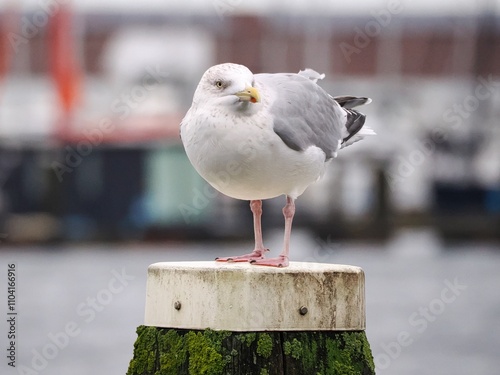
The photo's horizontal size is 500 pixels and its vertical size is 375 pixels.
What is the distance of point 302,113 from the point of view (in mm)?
5781

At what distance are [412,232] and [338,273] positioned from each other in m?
36.5

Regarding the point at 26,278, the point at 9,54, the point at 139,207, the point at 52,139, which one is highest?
the point at 9,54

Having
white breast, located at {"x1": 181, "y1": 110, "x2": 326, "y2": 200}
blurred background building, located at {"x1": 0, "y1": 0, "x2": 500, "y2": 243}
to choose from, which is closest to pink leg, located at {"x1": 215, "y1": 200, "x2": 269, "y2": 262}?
white breast, located at {"x1": 181, "y1": 110, "x2": 326, "y2": 200}

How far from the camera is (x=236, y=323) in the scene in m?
4.79

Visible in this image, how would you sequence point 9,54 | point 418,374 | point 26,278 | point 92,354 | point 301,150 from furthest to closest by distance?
point 9,54 < point 26,278 < point 92,354 < point 418,374 < point 301,150

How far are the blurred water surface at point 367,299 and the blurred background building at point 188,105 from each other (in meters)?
1.19

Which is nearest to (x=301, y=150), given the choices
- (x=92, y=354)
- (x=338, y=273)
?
(x=338, y=273)

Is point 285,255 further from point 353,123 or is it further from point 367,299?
point 367,299

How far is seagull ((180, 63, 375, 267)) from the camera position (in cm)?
529

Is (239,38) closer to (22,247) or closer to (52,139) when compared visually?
(52,139)

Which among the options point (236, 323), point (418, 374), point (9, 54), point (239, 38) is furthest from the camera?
point (239, 38)

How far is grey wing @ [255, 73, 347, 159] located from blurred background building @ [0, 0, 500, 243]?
26.4m

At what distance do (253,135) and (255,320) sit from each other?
35.9 inches

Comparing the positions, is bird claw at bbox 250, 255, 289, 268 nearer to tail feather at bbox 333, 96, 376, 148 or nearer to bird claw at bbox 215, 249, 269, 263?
bird claw at bbox 215, 249, 269, 263
